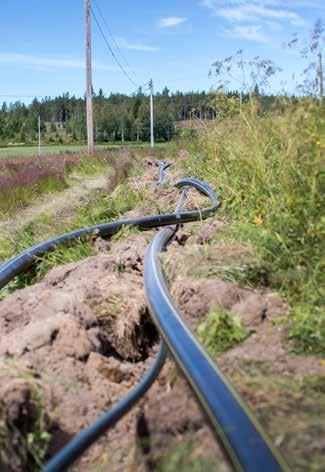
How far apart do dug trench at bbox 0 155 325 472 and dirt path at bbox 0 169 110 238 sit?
200 inches

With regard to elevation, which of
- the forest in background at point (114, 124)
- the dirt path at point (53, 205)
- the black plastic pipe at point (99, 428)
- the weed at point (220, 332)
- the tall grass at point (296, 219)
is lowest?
the dirt path at point (53, 205)

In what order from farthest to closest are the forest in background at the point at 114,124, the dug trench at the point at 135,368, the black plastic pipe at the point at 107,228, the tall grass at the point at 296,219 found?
the forest in background at the point at 114,124
the black plastic pipe at the point at 107,228
the tall grass at the point at 296,219
the dug trench at the point at 135,368

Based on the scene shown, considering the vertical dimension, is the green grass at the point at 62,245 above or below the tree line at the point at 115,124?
below

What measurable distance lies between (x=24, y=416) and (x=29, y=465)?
0.65 ft

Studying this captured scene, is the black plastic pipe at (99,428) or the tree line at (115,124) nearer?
the black plastic pipe at (99,428)

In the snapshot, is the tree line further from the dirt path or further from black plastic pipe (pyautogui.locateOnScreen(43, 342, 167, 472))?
black plastic pipe (pyautogui.locateOnScreen(43, 342, 167, 472))

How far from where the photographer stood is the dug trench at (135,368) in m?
2.39

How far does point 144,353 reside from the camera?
4.12 m

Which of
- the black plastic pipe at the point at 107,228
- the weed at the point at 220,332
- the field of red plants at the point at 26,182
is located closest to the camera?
the weed at the point at 220,332

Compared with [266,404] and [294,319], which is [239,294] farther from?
[266,404]

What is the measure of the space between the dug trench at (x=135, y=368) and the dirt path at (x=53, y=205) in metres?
5.09

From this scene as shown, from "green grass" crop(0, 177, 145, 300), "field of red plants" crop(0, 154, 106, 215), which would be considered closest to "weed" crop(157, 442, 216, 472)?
"green grass" crop(0, 177, 145, 300)

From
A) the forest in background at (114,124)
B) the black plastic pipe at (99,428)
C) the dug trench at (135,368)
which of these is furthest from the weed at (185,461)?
the forest in background at (114,124)

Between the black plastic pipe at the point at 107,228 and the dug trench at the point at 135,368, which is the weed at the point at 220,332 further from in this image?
the black plastic pipe at the point at 107,228
